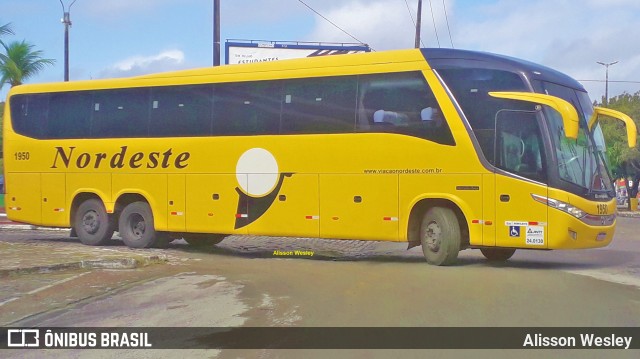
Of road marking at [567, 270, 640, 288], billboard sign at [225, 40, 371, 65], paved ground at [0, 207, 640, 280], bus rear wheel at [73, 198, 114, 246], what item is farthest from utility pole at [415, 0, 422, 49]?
road marking at [567, 270, 640, 288]

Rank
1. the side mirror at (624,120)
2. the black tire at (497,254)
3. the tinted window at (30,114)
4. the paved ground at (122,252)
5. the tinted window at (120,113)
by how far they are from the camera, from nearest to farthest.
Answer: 1. the side mirror at (624,120)
2. the paved ground at (122,252)
3. the black tire at (497,254)
4. the tinted window at (120,113)
5. the tinted window at (30,114)

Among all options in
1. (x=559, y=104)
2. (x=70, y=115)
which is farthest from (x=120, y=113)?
(x=559, y=104)

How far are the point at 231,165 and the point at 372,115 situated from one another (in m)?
3.38

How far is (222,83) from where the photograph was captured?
15.1 meters

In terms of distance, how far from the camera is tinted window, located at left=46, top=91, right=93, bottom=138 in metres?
16.8

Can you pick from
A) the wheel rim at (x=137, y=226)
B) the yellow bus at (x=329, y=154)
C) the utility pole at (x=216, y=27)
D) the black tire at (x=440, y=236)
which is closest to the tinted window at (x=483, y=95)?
the yellow bus at (x=329, y=154)

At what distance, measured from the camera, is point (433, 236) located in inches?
506

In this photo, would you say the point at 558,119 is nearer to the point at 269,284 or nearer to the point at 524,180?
the point at 524,180

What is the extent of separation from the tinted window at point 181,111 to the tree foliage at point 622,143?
30819mm

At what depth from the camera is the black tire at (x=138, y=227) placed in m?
16.2

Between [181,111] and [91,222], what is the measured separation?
3899 millimetres

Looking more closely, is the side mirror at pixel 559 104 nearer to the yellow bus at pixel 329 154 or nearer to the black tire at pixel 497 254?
the yellow bus at pixel 329 154

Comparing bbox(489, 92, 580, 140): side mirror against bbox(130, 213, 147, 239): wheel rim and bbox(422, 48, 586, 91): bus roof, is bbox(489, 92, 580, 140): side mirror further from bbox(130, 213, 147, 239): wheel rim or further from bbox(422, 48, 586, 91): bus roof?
bbox(130, 213, 147, 239): wheel rim

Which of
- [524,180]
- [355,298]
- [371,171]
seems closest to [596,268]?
[524,180]
